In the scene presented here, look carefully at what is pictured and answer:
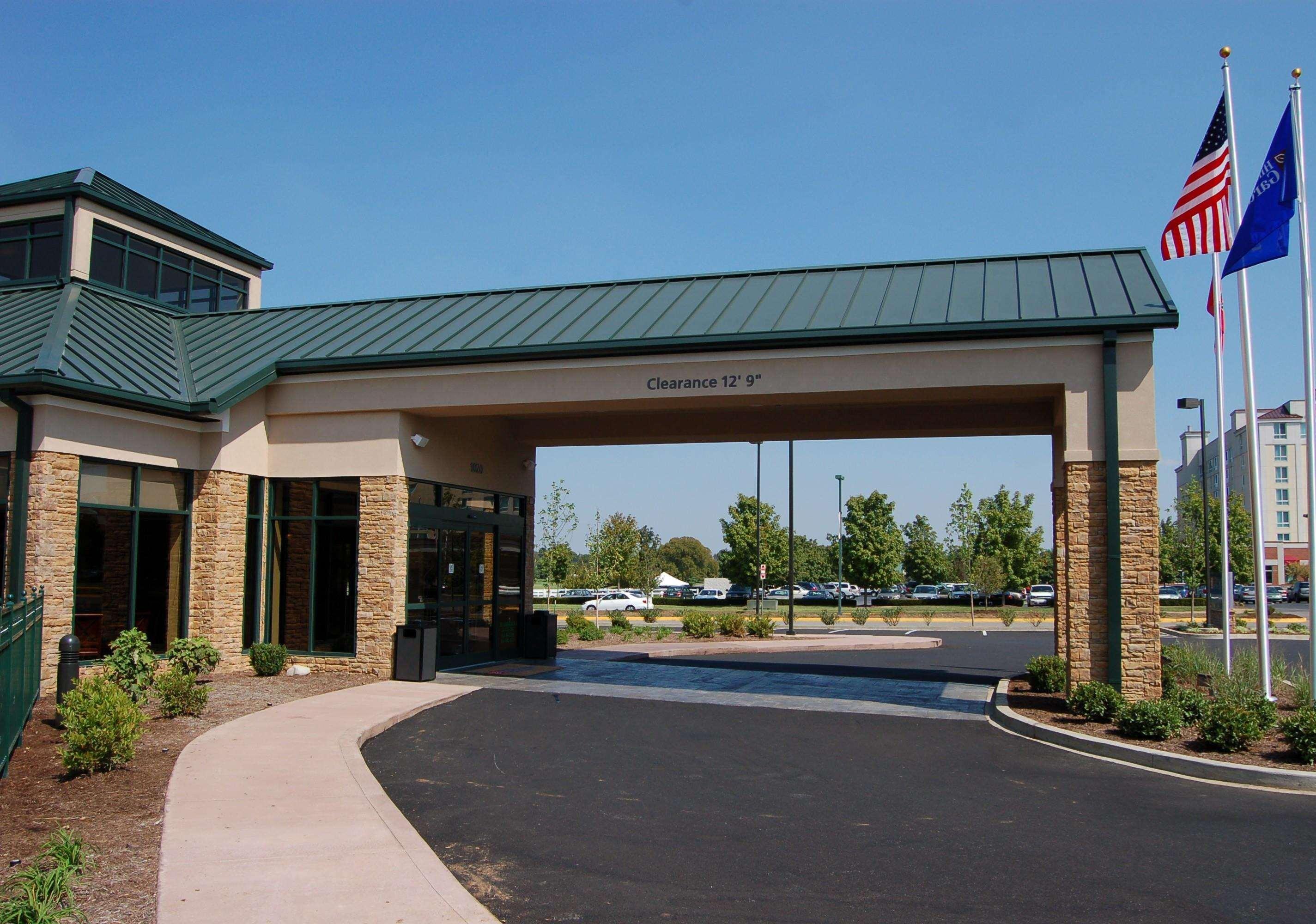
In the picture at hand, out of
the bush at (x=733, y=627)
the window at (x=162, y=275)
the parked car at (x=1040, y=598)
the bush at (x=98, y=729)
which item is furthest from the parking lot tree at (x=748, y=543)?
the bush at (x=98, y=729)

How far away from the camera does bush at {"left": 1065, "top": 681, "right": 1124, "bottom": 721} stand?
1298 cm

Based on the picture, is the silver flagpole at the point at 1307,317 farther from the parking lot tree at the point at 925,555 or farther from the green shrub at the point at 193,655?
the parking lot tree at the point at 925,555

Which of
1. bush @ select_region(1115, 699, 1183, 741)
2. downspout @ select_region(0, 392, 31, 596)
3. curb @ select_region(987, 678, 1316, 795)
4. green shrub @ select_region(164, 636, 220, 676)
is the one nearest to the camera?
curb @ select_region(987, 678, 1316, 795)

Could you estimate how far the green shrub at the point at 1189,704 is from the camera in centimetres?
1252

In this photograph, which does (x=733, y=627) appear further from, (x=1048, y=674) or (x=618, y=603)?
(x=618, y=603)

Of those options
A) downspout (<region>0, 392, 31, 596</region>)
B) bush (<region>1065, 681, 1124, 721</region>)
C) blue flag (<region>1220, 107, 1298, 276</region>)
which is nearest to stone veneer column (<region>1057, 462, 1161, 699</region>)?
bush (<region>1065, 681, 1124, 721</region>)

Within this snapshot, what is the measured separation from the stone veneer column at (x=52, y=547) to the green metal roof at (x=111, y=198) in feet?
24.5

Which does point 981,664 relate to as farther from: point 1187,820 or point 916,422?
point 1187,820

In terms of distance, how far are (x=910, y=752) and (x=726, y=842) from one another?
4.63 metres

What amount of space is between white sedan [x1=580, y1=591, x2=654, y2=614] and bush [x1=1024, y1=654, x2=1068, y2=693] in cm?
3657

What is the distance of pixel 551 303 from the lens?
19406 millimetres

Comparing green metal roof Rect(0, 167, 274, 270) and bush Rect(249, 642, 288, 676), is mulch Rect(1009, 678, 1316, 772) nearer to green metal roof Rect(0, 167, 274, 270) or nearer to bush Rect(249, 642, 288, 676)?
bush Rect(249, 642, 288, 676)

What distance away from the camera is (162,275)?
21547 mm

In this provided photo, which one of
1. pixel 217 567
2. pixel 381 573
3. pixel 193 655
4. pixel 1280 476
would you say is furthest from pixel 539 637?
pixel 1280 476
